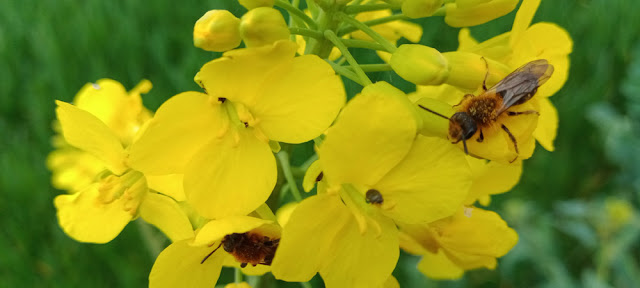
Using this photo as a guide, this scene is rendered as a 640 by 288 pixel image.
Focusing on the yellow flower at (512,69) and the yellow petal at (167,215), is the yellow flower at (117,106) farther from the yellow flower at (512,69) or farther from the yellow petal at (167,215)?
the yellow flower at (512,69)

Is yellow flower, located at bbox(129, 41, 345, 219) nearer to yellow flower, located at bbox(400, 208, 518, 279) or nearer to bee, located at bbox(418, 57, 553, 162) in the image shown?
bee, located at bbox(418, 57, 553, 162)

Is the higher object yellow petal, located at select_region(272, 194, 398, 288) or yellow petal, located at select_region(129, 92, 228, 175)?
yellow petal, located at select_region(129, 92, 228, 175)

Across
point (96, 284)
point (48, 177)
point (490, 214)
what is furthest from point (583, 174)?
point (48, 177)

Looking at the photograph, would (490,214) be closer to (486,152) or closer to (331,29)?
(486,152)

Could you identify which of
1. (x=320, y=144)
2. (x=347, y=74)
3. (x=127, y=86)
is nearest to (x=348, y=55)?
(x=347, y=74)

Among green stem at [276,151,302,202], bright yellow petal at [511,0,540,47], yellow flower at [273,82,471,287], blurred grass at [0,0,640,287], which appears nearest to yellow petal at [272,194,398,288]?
yellow flower at [273,82,471,287]

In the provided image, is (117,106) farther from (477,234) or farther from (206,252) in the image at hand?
(477,234)
